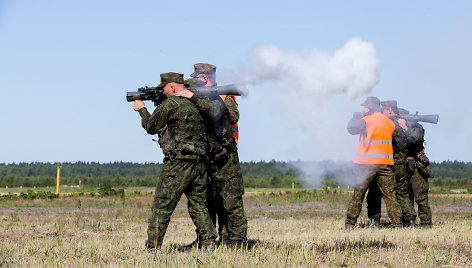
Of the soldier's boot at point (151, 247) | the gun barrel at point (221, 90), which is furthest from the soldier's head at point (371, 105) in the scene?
the soldier's boot at point (151, 247)

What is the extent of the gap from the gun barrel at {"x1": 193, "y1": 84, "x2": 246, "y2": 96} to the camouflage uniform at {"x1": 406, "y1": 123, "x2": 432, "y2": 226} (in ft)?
17.6

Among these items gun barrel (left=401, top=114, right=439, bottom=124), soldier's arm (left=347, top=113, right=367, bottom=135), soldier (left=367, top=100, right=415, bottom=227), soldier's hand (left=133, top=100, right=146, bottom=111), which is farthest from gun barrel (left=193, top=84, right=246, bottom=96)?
soldier (left=367, top=100, right=415, bottom=227)

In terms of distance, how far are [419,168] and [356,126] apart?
206 cm

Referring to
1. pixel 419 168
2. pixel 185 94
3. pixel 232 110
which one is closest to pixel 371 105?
pixel 419 168

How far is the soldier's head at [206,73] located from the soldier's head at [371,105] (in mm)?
3600

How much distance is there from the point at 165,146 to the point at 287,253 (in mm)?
2069

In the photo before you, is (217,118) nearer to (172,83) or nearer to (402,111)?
(172,83)

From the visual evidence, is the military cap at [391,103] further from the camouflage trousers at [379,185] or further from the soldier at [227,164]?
the soldier at [227,164]

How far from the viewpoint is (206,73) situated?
27.5 ft

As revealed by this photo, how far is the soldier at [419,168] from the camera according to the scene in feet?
39.0

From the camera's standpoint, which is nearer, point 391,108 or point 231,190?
point 231,190

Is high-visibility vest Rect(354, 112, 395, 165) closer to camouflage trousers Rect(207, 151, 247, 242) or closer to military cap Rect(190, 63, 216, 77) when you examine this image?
camouflage trousers Rect(207, 151, 247, 242)

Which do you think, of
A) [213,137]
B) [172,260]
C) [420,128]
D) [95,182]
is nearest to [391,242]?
[213,137]

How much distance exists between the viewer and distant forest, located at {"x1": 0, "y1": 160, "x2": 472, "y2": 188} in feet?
32.8
